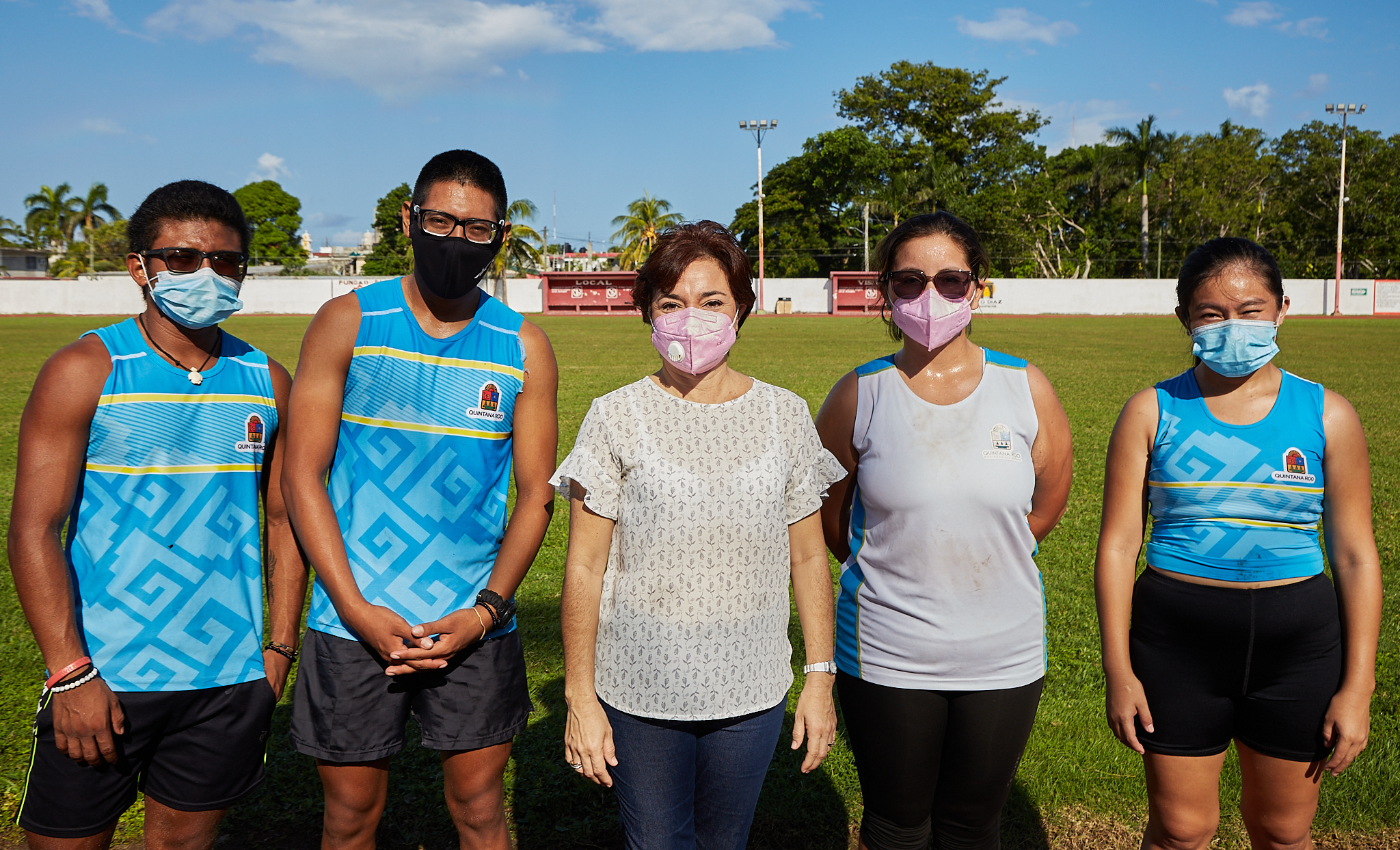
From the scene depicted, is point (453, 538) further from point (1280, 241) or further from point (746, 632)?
point (1280, 241)

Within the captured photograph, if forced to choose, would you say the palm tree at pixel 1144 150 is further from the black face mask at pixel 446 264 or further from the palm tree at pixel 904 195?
the black face mask at pixel 446 264

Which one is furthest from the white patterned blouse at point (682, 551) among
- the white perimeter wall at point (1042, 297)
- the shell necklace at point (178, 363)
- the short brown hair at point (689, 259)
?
the white perimeter wall at point (1042, 297)

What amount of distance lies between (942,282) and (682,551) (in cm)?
114

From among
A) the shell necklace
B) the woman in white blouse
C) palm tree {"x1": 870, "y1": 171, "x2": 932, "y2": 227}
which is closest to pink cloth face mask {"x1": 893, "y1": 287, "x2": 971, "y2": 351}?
the woman in white blouse

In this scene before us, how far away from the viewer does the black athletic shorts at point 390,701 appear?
2410 millimetres

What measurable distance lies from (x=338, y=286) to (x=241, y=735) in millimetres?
58061

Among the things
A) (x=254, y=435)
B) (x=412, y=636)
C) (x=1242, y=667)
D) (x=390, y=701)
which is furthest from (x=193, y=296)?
(x=1242, y=667)

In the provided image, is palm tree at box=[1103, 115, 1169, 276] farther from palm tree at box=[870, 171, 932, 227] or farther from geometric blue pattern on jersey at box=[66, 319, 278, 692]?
geometric blue pattern on jersey at box=[66, 319, 278, 692]

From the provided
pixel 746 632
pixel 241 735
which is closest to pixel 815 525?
pixel 746 632

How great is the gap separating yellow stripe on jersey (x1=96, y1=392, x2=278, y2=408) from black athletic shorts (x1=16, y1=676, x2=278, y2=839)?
77 cm

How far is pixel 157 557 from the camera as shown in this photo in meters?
2.36

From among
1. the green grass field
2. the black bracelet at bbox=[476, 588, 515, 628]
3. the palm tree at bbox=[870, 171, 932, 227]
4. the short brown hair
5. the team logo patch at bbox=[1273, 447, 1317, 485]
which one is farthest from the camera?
the palm tree at bbox=[870, 171, 932, 227]

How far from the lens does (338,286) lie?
5556cm

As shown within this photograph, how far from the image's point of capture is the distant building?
68.3 metres
